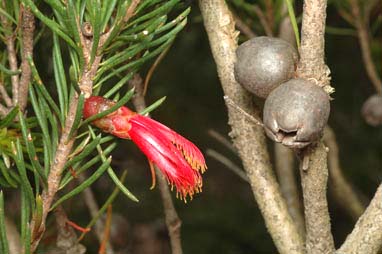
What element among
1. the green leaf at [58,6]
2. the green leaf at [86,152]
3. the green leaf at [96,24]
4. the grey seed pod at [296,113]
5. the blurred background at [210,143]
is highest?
the green leaf at [58,6]

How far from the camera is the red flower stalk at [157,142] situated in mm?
751

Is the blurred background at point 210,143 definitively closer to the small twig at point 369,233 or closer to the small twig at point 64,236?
the small twig at point 64,236

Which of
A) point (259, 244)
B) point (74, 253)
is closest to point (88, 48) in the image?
point (74, 253)

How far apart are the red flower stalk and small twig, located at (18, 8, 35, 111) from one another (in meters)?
0.11

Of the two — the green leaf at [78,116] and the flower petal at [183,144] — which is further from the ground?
the green leaf at [78,116]

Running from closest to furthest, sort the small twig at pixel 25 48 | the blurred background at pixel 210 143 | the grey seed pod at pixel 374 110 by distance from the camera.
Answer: the small twig at pixel 25 48 < the grey seed pod at pixel 374 110 < the blurred background at pixel 210 143

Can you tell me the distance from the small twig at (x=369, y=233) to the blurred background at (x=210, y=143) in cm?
80

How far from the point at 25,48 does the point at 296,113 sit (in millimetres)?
322

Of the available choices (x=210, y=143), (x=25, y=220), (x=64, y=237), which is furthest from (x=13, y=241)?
(x=210, y=143)

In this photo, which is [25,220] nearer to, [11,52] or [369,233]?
[11,52]

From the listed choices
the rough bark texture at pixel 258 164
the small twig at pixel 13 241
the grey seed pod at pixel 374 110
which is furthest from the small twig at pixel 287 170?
the small twig at pixel 13 241

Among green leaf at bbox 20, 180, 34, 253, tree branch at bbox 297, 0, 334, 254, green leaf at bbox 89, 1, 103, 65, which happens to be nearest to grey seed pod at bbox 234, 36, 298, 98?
tree branch at bbox 297, 0, 334, 254

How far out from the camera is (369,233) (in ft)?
2.58

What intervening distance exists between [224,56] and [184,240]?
974 millimetres
